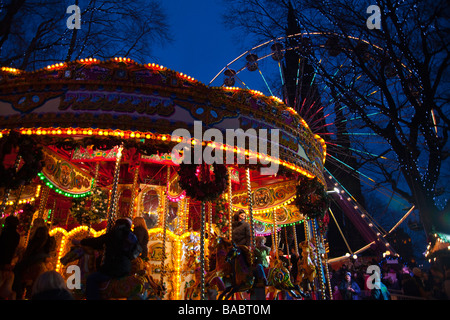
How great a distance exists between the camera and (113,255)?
4488mm

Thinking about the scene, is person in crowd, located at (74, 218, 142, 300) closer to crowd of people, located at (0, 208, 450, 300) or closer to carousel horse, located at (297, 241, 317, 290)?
crowd of people, located at (0, 208, 450, 300)

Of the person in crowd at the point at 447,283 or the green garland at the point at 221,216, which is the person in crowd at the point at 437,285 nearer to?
the person in crowd at the point at 447,283

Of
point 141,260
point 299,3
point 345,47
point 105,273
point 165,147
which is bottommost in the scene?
point 105,273

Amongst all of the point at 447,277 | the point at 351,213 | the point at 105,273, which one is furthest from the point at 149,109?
the point at 351,213

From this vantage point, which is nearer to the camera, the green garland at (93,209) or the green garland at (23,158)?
the green garland at (23,158)

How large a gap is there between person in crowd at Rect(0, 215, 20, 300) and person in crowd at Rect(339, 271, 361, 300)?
10257 millimetres

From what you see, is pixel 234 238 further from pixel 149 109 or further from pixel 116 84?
pixel 116 84

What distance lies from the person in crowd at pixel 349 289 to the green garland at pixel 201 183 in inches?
293

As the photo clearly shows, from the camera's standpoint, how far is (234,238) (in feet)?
25.0

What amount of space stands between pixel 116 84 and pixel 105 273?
3.42m

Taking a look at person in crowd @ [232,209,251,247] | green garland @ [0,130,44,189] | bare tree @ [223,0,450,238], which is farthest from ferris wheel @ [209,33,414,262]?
green garland @ [0,130,44,189]

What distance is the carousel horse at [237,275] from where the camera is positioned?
6.32 meters

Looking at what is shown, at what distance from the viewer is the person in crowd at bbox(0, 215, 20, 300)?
4.42 m

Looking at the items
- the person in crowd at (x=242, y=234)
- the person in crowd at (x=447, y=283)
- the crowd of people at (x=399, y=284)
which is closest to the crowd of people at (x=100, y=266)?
the person in crowd at (x=242, y=234)
